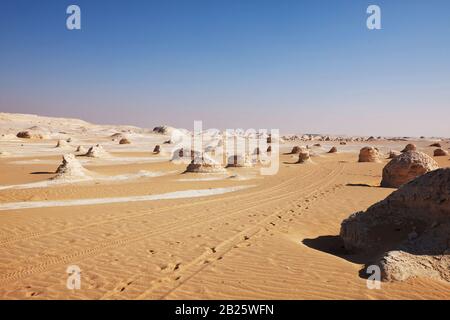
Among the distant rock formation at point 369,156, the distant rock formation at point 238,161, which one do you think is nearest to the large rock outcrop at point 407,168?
the distant rock formation at point 238,161

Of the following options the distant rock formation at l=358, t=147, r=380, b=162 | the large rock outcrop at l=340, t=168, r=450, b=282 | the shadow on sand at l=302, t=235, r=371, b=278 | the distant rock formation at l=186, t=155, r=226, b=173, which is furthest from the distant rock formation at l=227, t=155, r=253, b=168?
the large rock outcrop at l=340, t=168, r=450, b=282

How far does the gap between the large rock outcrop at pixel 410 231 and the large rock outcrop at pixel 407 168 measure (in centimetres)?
735

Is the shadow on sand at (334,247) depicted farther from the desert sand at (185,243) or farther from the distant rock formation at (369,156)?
the distant rock formation at (369,156)

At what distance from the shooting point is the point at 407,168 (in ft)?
41.4

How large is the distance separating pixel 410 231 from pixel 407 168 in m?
8.21

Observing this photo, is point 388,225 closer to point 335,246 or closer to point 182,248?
point 335,246

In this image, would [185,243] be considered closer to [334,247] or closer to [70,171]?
[334,247]

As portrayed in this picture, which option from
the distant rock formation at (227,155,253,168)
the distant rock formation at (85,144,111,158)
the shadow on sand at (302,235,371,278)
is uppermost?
the distant rock formation at (85,144,111,158)

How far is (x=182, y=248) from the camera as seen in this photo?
6094mm

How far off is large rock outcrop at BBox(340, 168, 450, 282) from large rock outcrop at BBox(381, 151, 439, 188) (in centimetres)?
735

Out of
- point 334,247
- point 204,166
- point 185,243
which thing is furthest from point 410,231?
point 204,166

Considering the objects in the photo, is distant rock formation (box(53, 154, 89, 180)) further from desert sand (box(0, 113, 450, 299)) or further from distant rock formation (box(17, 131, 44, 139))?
distant rock formation (box(17, 131, 44, 139))

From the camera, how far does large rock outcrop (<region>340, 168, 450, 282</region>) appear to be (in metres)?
4.50
